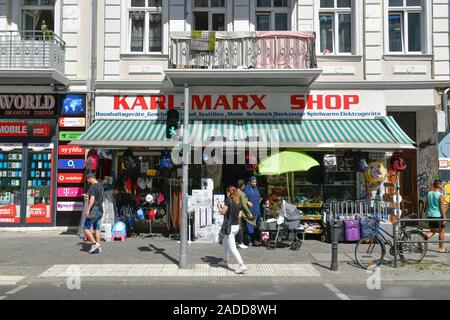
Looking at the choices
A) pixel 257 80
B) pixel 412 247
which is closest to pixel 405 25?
pixel 257 80

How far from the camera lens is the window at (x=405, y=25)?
14.5 metres

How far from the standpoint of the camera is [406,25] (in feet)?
47.7

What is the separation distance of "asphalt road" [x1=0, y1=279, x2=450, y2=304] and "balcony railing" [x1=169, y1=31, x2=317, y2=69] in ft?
23.5

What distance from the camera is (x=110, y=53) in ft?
47.2

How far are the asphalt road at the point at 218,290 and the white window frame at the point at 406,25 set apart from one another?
28.9 feet

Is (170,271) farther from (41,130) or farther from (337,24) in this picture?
(337,24)

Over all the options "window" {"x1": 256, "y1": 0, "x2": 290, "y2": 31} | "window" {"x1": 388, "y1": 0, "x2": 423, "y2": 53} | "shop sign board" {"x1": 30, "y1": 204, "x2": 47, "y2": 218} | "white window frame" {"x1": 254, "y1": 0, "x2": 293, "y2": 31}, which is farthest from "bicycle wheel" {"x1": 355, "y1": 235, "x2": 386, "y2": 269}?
"shop sign board" {"x1": 30, "y1": 204, "x2": 47, "y2": 218}

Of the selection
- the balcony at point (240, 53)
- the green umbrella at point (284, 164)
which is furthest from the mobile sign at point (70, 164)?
the green umbrella at point (284, 164)

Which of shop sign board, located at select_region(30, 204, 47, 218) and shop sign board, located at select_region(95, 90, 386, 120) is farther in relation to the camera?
shop sign board, located at select_region(30, 204, 47, 218)

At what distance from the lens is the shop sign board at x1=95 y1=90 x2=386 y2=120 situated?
45.9 feet

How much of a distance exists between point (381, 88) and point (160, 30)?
7611 millimetres

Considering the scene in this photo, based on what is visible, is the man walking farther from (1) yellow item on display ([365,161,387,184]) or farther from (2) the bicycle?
(1) yellow item on display ([365,161,387,184])

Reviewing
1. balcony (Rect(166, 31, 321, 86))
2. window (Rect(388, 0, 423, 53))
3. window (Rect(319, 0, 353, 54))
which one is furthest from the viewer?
window (Rect(319, 0, 353, 54))

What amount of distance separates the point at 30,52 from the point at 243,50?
21.8ft
